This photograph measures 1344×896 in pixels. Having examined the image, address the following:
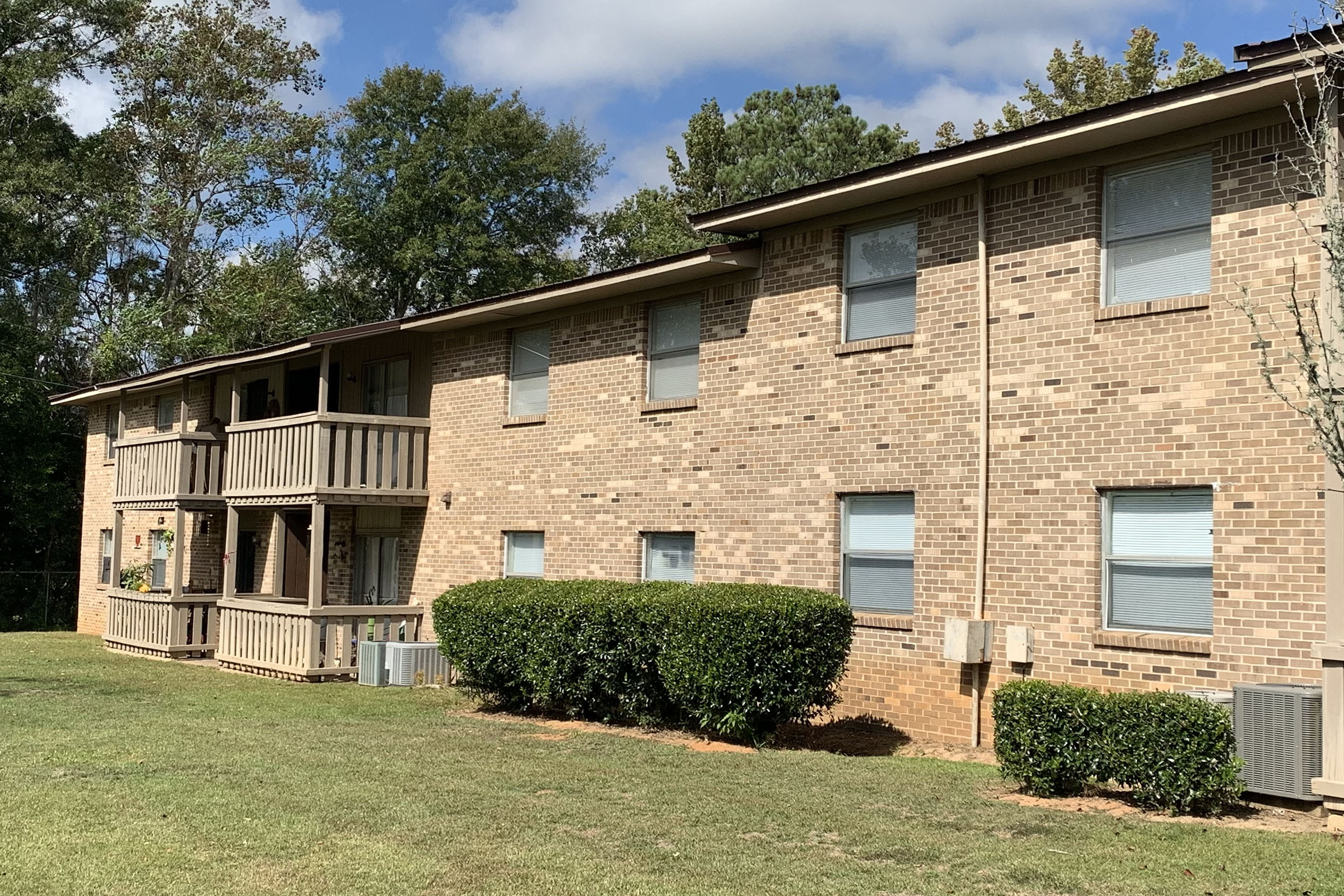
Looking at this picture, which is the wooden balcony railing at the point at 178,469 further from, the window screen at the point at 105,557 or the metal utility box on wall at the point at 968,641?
the metal utility box on wall at the point at 968,641

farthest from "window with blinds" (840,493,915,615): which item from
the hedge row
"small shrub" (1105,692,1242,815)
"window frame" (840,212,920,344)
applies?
"small shrub" (1105,692,1242,815)

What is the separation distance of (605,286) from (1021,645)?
7.59 metres

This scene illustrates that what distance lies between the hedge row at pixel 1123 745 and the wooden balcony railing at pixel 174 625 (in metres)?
17.6

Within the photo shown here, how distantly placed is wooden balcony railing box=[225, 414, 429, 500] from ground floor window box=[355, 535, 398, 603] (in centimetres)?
166

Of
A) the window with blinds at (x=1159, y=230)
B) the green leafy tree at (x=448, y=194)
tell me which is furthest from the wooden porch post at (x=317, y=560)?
the green leafy tree at (x=448, y=194)

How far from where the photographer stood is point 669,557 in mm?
16891

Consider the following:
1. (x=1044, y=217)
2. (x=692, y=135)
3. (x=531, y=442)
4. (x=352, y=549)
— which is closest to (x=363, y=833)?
(x=1044, y=217)

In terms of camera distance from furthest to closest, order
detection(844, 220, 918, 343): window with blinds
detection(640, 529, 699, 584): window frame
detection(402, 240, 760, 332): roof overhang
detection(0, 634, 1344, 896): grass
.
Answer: detection(640, 529, 699, 584): window frame, detection(402, 240, 760, 332): roof overhang, detection(844, 220, 918, 343): window with blinds, detection(0, 634, 1344, 896): grass

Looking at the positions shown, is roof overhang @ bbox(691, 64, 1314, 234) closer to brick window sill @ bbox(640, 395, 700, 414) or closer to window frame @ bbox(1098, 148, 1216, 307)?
window frame @ bbox(1098, 148, 1216, 307)

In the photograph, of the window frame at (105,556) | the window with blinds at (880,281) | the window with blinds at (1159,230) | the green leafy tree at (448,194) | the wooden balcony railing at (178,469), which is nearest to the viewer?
the window with blinds at (1159,230)

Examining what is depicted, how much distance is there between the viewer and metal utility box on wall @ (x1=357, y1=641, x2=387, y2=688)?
19.0 meters

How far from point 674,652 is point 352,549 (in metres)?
11.7

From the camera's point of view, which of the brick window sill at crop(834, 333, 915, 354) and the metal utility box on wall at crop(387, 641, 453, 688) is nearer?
the brick window sill at crop(834, 333, 915, 354)

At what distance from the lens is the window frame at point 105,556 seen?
104 ft
